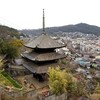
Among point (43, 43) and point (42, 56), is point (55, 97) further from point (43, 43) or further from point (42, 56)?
point (43, 43)

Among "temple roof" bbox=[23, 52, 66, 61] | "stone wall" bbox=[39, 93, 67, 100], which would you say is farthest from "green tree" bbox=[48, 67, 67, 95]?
"temple roof" bbox=[23, 52, 66, 61]

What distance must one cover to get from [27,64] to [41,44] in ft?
8.55

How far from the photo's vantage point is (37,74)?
1792 cm

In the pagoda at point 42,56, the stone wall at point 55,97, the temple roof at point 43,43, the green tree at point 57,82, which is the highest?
the temple roof at point 43,43

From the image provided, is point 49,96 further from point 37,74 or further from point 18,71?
point 18,71

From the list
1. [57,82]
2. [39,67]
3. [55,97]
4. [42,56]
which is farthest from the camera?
[42,56]

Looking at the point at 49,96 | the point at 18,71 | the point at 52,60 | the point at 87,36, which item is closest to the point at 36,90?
the point at 49,96

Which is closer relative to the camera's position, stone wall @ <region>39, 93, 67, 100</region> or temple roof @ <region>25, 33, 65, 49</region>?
stone wall @ <region>39, 93, 67, 100</region>

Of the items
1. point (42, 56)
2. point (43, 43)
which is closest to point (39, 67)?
point (42, 56)

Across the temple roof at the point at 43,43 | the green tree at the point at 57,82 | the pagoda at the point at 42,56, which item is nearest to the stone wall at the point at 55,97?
the green tree at the point at 57,82

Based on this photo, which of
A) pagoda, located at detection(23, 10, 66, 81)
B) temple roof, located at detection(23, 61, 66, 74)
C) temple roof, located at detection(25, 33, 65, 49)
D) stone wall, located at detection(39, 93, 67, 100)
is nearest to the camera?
stone wall, located at detection(39, 93, 67, 100)

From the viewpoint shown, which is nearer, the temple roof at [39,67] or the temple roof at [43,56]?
the temple roof at [39,67]

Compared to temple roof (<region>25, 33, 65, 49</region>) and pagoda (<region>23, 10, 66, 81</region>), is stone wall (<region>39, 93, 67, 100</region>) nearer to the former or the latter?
pagoda (<region>23, 10, 66, 81</region>)

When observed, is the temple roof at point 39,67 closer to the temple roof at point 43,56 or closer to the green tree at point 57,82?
the temple roof at point 43,56
